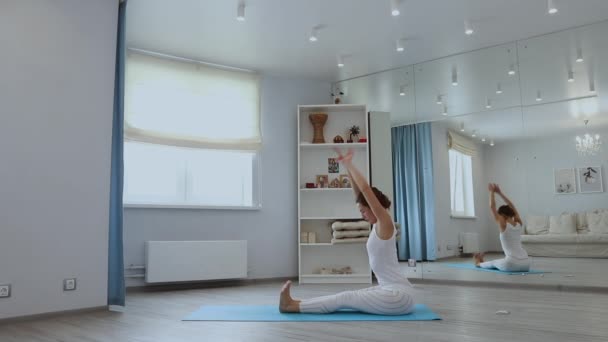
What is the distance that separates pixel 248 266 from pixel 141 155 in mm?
1824

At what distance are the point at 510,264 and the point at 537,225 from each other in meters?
0.52

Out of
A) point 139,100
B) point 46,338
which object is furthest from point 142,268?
point 46,338

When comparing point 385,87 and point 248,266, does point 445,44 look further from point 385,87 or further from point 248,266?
point 248,266

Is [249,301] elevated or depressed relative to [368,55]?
depressed

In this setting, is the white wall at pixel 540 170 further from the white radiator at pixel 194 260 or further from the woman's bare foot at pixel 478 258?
the white radiator at pixel 194 260

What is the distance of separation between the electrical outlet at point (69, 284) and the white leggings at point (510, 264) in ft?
14.0

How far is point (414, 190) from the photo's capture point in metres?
5.99

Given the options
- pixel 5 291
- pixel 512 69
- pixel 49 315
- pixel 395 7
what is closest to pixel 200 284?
pixel 49 315

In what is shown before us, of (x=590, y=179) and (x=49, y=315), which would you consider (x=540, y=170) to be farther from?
(x=49, y=315)

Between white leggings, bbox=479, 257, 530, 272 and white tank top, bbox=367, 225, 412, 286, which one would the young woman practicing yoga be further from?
white leggings, bbox=479, 257, 530, 272

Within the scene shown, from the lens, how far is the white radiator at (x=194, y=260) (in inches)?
199

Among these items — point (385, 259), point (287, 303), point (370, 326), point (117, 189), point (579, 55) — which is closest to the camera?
point (370, 326)

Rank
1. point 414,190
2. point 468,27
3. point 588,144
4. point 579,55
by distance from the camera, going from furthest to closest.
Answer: point 414,190 → point 579,55 → point 588,144 → point 468,27

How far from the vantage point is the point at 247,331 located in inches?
116
